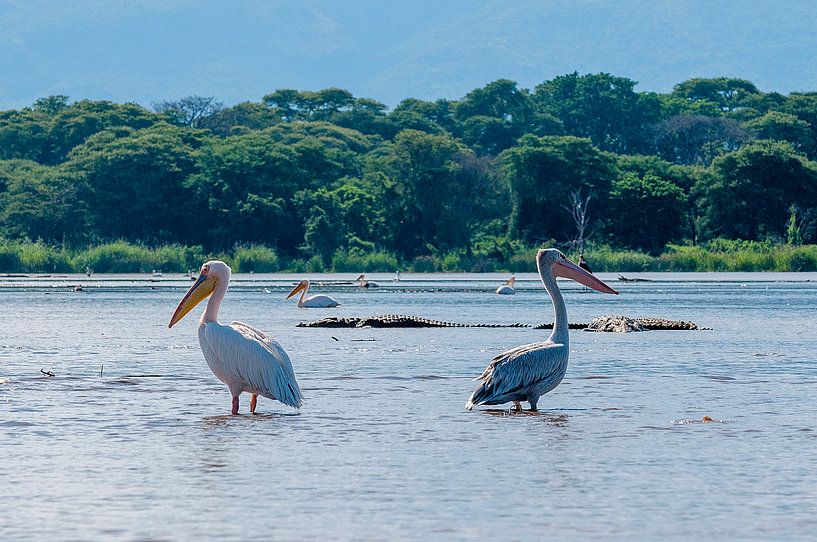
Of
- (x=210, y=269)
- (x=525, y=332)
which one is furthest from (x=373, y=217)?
(x=210, y=269)

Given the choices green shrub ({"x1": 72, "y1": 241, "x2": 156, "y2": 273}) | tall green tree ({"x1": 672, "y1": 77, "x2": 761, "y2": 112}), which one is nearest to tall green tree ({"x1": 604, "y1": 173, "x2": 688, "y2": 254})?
green shrub ({"x1": 72, "y1": 241, "x2": 156, "y2": 273})

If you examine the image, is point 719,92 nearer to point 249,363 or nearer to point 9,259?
point 9,259

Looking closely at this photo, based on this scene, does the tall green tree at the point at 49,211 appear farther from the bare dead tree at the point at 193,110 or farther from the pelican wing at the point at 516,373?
the pelican wing at the point at 516,373

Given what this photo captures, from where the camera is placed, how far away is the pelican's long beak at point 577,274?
40.6ft

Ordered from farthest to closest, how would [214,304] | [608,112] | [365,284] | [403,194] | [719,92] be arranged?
[719,92] < [608,112] < [403,194] < [365,284] < [214,304]

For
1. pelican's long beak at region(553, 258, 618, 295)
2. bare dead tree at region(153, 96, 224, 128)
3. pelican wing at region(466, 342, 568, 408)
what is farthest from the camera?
bare dead tree at region(153, 96, 224, 128)

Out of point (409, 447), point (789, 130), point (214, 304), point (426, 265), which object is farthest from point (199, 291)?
point (789, 130)

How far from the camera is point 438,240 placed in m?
60.0

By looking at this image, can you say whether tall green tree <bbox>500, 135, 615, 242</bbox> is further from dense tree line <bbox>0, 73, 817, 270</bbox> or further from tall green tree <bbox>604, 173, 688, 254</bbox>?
tall green tree <bbox>604, 173, 688, 254</bbox>

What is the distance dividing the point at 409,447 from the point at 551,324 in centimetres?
1244

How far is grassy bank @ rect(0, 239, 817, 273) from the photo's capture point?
5550 centimetres

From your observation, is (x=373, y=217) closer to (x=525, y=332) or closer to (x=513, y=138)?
(x=513, y=138)

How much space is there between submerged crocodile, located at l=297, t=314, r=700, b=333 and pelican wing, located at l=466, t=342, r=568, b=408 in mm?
9817

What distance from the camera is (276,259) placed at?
59.0 meters
